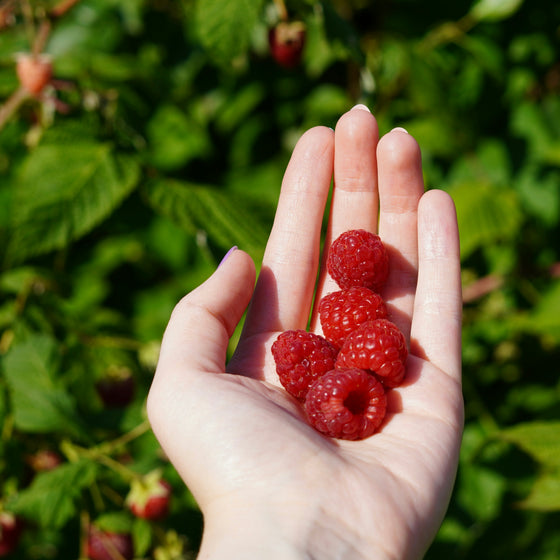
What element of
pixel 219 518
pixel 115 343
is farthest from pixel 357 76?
pixel 219 518

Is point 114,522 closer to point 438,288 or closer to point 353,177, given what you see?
point 438,288

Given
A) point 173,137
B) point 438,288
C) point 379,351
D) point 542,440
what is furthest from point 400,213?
point 173,137

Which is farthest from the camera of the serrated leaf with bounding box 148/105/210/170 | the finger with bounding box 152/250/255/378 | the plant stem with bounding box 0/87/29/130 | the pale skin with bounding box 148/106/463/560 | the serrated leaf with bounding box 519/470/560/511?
the serrated leaf with bounding box 148/105/210/170

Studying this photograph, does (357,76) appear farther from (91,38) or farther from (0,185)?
(0,185)

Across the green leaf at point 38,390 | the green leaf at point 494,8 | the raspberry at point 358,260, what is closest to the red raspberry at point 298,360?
the raspberry at point 358,260

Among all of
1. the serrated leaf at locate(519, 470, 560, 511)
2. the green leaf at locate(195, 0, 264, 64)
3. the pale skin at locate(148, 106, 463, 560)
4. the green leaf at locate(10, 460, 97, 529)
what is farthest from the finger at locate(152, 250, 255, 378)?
the serrated leaf at locate(519, 470, 560, 511)

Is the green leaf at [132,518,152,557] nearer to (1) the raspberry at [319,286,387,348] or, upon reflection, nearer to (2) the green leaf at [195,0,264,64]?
(1) the raspberry at [319,286,387,348]

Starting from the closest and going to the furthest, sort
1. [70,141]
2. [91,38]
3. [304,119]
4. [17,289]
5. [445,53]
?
[70,141]
[17,289]
[445,53]
[91,38]
[304,119]
